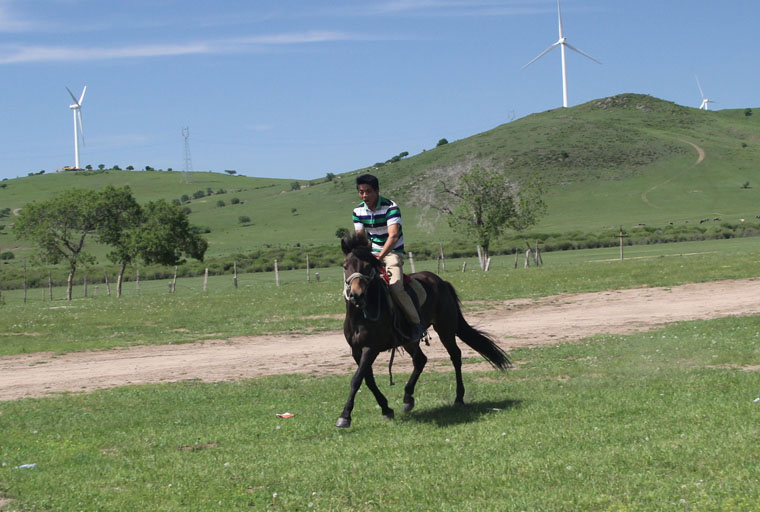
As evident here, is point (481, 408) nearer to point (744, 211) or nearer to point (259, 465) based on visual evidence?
point (259, 465)

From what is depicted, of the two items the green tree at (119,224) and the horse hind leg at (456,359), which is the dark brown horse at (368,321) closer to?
the horse hind leg at (456,359)

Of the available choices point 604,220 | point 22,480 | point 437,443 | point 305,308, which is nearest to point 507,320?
point 305,308

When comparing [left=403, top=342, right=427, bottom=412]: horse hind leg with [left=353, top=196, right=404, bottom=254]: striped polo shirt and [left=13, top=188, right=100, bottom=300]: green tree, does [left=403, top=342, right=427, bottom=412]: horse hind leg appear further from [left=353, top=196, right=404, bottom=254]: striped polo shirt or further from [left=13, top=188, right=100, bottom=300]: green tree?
[left=13, top=188, right=100, bottom=300]: green tree

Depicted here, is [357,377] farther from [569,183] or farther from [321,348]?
[569,183]

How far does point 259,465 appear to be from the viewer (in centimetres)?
786

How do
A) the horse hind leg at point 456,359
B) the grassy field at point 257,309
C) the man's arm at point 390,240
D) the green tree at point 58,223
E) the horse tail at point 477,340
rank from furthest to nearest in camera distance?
1. the green tree at point 58,223
2. the grassy field at point 257,309
3. the horse tail at point 477,340
4. the horse hind leg at point 456,359
5. the man's arm at point 390,240

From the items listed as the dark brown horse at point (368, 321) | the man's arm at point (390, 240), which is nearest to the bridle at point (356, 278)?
the dark brown horse at point (368, 321)

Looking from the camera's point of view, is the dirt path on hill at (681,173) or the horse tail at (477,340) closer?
the horse tail at (477,340)

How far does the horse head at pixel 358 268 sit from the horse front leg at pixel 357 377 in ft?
2.15

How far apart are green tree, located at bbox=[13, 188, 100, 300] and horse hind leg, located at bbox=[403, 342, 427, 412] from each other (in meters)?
47.3

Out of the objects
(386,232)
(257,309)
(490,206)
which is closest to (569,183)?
(490,206)

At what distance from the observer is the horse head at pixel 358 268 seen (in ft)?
30.1

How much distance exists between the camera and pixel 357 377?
953cm

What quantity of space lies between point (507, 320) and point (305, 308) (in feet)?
27.1
